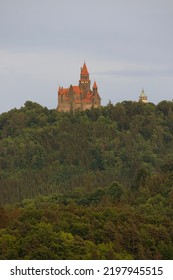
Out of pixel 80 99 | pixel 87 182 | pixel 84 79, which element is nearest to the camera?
pixel 87 182

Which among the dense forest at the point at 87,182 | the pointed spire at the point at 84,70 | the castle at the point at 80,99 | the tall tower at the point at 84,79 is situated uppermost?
the pointed spire at the point at 84,70

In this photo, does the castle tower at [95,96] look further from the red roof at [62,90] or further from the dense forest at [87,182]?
the dense forest at [87,182]

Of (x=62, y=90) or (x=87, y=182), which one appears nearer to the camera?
(x=87, y=182)

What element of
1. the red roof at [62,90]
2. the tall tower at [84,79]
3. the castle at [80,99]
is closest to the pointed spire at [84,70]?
the tall tower at [84,79]

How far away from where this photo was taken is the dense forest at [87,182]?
154ft

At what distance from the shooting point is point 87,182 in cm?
10638

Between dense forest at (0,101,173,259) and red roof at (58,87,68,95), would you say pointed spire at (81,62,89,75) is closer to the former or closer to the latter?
red roof at (58,87,68,95)

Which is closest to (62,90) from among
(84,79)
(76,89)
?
(76,89)

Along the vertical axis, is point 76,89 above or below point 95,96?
above

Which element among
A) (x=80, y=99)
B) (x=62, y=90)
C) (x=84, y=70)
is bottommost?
(x=80, y=99)

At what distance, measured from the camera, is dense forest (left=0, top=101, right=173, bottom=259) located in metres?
46.8

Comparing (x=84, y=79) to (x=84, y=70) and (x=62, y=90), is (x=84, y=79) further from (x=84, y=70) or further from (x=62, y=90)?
(x=62, y=90)

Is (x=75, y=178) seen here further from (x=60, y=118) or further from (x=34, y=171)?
(x=60, y=118)
